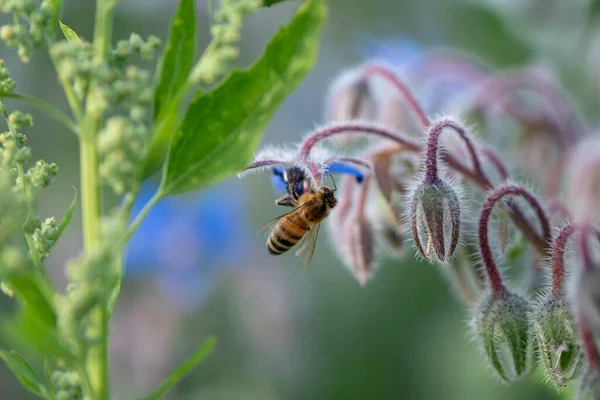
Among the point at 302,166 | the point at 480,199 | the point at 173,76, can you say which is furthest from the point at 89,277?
the point at 480,199

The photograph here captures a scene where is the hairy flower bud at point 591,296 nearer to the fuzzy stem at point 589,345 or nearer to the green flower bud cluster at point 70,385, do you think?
the fuzzy stem at point 589,345

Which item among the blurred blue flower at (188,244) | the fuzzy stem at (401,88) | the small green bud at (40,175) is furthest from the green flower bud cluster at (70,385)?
the blurred blue flower at (188,244)

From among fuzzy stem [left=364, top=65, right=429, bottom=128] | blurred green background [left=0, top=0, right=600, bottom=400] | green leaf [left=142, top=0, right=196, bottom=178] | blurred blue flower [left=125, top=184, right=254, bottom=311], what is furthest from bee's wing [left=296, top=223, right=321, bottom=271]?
blurred blue flower [left=125, top=184, right=254, bottom=311]

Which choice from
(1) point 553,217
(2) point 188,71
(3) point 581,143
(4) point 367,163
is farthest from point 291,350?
(2) point 188,71

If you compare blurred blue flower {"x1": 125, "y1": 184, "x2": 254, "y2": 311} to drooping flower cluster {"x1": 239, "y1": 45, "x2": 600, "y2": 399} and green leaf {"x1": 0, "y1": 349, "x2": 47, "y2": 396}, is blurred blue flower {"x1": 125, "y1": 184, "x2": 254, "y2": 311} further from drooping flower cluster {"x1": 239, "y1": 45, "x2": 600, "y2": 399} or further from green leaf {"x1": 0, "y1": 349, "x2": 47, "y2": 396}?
green leaf {"x1": 0, "y1": 349, "x2": 47, "y2": 396}

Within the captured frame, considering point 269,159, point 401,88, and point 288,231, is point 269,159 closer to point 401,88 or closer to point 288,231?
point 288,231

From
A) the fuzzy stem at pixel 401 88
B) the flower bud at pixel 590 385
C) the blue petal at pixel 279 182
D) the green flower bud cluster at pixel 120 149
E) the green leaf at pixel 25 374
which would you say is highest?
the fuzzy stem at pixel 401 88

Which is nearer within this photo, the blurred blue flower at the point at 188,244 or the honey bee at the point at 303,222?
the honey bee at the point at 303,222
